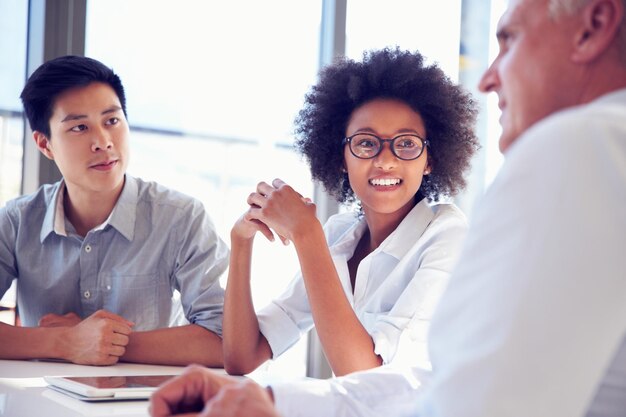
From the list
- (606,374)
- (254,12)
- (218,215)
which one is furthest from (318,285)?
(254,12)

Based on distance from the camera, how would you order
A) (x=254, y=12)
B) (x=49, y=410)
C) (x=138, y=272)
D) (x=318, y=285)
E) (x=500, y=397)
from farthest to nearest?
(x=254, y=12) → (x=138, y=272) → (x=318, y=285) → (x=49, y=410) → (x=500, y=397)

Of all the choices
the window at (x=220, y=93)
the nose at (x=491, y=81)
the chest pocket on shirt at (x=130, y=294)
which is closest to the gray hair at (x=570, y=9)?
the nose at (x=491, y=81)

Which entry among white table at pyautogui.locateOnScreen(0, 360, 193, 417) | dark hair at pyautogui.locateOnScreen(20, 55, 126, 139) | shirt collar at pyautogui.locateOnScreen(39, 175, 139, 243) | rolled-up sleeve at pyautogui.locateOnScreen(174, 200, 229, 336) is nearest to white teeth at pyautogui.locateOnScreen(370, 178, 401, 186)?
rolled-up sleeve at pyautogui.locateOnScreen(174, 200, 229, 336)

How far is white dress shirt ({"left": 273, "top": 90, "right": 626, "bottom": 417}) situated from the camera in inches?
23.6

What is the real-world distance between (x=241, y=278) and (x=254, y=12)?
6.46 feet

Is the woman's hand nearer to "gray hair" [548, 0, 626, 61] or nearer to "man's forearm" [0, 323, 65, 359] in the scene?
"man's forearm" [0, 323, 65, 359]

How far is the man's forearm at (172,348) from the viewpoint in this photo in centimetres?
199

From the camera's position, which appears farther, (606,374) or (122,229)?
(122,229)

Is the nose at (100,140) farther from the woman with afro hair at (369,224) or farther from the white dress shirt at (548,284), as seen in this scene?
the white dress shirt at (548,284)

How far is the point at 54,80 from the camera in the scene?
2.38 m

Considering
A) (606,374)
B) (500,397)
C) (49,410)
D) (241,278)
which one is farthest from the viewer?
(241,278)

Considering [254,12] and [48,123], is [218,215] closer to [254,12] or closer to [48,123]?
[254,12]

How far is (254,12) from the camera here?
143 inches

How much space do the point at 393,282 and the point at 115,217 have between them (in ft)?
3.20
